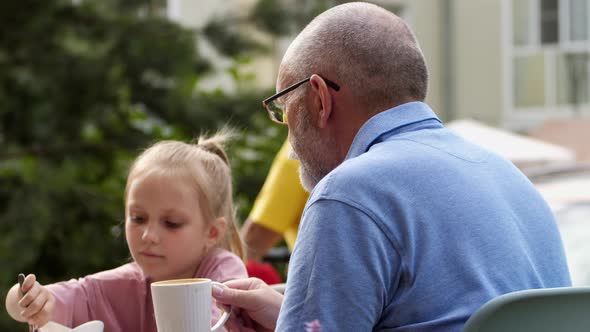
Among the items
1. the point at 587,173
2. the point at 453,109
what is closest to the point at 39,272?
the point at 587,173

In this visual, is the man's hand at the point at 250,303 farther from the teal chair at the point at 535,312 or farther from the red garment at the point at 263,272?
the red garment at the point at 263,272

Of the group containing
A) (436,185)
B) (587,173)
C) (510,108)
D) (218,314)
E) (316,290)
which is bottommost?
(510,108)

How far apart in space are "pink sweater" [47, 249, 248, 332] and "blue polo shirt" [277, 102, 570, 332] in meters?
0.48

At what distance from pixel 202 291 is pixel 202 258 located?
0.49 metres

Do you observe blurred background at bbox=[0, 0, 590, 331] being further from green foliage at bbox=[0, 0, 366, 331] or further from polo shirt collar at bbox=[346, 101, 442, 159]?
polo shirt collar at bbox=[346, 101, 442, 159]

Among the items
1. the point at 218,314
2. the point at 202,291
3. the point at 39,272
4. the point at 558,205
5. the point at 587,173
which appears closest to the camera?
the point at 202,291

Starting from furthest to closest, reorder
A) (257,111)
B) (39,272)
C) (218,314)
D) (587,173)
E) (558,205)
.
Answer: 1. (257,111)
2. (39,272)
3. (587,173)
4. (558,205)
5. (218,314)

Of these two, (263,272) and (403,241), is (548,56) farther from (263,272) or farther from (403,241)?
(403,241)

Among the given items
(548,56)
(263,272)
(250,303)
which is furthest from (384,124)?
(548,56)

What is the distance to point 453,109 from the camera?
15445mm

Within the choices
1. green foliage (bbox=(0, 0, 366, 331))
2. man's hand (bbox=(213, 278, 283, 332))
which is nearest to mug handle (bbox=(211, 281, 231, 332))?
man's hand (bbox=(213, 278, 283, 332))

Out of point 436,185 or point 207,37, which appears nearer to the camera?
point 436,185

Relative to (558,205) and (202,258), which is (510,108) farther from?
(202,258)

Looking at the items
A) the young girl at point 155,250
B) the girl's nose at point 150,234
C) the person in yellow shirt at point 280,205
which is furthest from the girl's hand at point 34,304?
the person in yellow shirt at point 280,205
